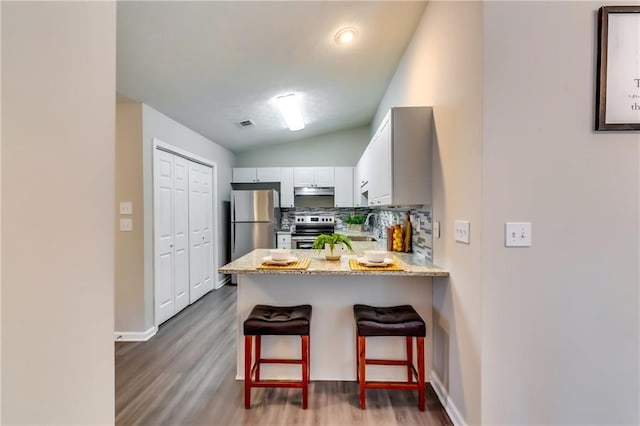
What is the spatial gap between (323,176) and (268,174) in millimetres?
1004

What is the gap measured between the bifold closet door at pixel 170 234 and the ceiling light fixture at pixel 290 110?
1452mm

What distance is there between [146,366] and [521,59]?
10.9ft

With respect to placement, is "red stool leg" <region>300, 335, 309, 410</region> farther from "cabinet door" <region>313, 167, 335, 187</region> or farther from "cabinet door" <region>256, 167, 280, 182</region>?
"cabinet door" <region>256, 167, 280, 182</region>

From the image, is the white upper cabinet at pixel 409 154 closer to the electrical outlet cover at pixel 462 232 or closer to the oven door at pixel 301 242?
the electrical outlet cover at pixel 462 232

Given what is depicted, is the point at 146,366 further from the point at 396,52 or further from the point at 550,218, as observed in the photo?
the point at 396,52

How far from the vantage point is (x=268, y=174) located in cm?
528

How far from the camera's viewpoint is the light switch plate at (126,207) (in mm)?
2945

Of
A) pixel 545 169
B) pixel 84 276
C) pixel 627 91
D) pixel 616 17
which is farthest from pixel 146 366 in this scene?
pixel 616 17

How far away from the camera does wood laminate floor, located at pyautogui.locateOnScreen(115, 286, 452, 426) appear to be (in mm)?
1796

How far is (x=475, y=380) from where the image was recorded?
5.00ft

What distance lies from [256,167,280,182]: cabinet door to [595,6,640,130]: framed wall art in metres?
4.39

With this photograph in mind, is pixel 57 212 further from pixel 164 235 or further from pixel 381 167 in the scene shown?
pixel 164 235

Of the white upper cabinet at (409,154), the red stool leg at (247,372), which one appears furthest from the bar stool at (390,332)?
the white upper cabinet at (409,154)

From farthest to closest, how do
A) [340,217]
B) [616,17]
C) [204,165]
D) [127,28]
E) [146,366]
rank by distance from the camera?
1. [340,217]
2. [204,165]
3. [146,366]
4. [127,28]
5. [616,17]
